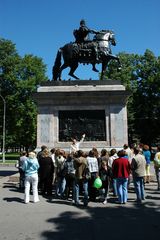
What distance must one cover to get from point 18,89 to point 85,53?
2587cm

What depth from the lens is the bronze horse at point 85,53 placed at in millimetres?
17391

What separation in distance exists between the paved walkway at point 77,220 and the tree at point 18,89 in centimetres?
3055

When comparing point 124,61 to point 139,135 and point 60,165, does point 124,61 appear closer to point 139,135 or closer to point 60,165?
point 139,135

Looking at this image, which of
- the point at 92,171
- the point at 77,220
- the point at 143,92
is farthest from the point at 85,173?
the point at 143,92

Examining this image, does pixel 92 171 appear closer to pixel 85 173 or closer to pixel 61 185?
pixel 85 173

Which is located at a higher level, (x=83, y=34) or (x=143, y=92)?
(x=143, y=92)

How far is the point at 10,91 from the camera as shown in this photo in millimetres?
42312

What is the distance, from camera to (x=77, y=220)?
7.91m

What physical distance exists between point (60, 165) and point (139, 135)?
36256mm

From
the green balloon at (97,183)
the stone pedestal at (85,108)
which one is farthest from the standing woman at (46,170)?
the stone pedestal at (85,108)

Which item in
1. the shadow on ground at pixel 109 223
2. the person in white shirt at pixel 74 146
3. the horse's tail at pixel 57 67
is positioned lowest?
the shadow on ground at pixel 109 223

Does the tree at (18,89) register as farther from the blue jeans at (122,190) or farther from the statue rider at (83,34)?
the blue jeans at (122,190)

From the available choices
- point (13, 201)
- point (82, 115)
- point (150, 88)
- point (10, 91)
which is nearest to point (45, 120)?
point (82, 115)

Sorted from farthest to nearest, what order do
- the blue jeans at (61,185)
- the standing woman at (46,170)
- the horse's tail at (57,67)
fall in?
the horse's tail at (57,67)
the standing woman at (46,170)
the blue jeans at (61,185)
